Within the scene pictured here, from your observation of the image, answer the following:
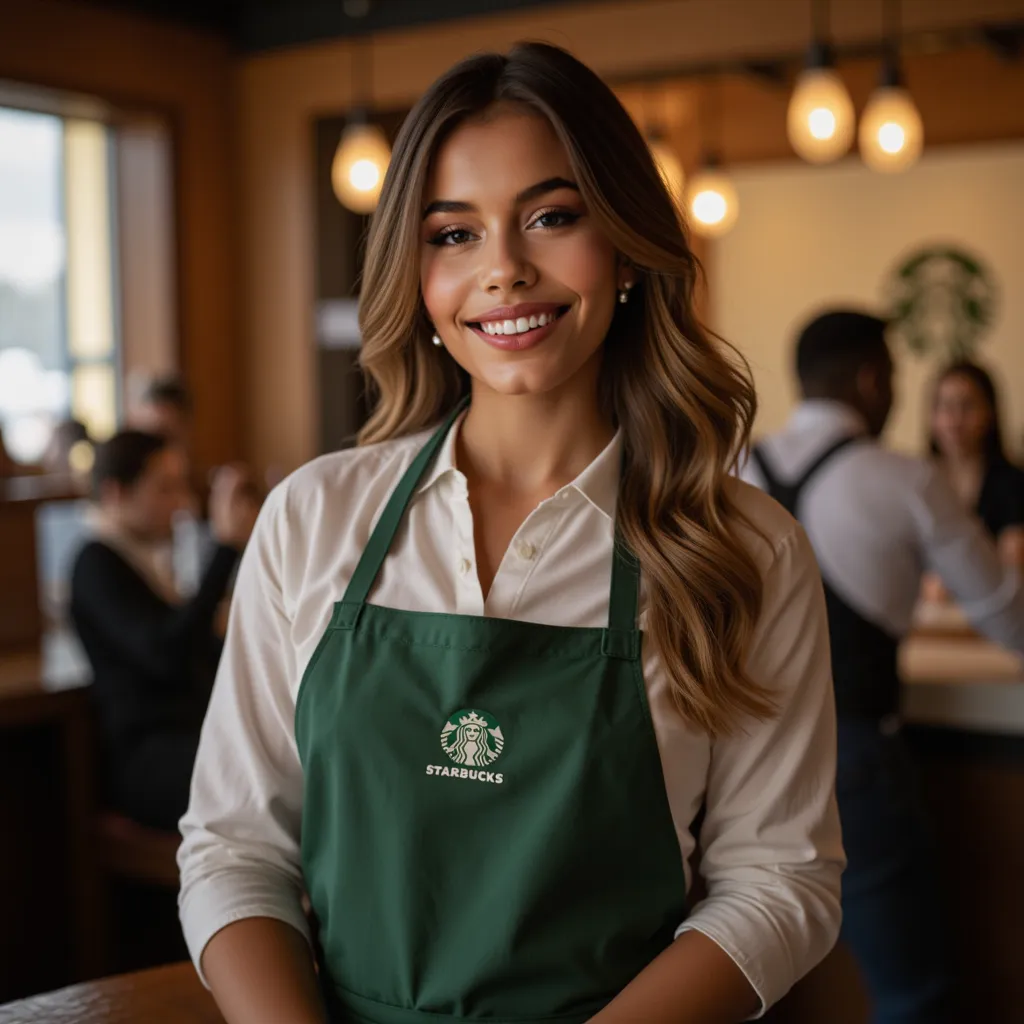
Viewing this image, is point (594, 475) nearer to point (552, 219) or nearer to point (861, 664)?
point (552, 219)

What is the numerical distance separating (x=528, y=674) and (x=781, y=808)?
0.91 feet

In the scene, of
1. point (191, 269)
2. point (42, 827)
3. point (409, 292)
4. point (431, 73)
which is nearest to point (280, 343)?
point (191, 269)

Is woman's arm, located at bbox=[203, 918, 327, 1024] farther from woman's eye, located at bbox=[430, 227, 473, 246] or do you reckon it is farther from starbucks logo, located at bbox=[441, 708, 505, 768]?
woman's eye, located at bbox=[430, 227, 473, 246]

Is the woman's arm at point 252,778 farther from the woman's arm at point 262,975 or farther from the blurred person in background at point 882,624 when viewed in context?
the blurred person in background at point 882,624

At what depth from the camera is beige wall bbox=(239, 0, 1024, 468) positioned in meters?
5.43

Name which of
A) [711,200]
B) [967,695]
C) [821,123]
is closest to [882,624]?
[967,695]

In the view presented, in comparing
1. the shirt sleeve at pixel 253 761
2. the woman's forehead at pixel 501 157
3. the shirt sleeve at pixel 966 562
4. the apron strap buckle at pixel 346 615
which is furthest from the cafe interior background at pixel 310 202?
the woman's forehead at pixel 501 157

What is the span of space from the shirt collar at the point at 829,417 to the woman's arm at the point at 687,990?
150 centimetres

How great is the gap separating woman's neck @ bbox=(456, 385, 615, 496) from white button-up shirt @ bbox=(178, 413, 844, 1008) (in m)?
0.04

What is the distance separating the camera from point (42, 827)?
10.5ft

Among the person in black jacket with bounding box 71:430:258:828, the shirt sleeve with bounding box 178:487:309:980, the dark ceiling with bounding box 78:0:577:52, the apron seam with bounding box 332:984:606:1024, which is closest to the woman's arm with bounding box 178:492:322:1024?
the shirt sleeve with bounding box 178:487:309:980

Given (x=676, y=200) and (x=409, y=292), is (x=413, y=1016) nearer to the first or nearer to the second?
(x=409, y=292)

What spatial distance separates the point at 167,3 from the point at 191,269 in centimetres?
121

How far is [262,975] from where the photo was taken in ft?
4.09
